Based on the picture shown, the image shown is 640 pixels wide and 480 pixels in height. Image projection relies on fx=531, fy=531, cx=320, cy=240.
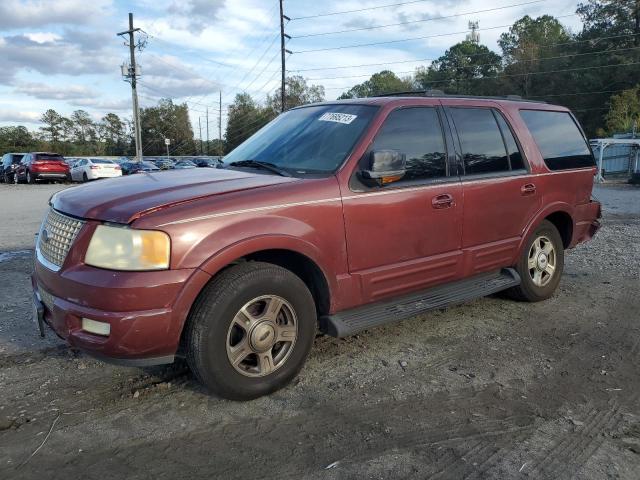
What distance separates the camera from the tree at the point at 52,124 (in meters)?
101

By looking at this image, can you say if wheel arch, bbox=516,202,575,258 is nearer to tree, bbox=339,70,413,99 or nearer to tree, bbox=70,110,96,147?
tree, bbox=339,70,413,99

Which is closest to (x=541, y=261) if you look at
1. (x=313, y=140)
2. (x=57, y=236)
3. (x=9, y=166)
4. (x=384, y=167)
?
(x=384, y=167)

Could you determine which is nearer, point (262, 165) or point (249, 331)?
point (249, 331)

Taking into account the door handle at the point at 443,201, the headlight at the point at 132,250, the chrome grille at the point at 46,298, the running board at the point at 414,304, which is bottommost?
the running board at the point at 414,304

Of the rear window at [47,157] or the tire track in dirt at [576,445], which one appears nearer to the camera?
the tire track in dirt at [576,445]

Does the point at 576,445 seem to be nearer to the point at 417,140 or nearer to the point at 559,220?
the point at 417,140

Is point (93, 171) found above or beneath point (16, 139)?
beneath

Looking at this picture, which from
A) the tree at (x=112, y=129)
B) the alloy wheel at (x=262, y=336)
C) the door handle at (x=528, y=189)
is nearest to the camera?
the alloy wheel at (x=262, y=336)

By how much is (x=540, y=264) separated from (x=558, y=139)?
1309 mm

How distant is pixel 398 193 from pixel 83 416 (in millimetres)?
2500

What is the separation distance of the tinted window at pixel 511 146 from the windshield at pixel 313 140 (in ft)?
4.97

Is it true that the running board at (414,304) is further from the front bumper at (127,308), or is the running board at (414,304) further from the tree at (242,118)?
the tree at (242,118)

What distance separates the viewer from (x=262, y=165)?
13.3 ft

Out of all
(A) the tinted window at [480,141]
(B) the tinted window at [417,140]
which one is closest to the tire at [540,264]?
(A) the tinted window at [480,141]
